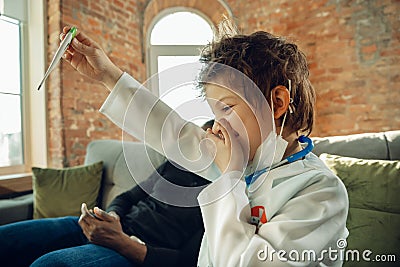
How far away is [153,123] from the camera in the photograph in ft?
2.57

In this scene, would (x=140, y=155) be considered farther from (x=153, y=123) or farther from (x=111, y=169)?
(x=111, y=169)

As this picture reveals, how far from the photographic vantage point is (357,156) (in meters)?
1.38

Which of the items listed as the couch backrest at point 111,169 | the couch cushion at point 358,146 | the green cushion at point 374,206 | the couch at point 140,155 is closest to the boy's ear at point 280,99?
the couch at point 140,155

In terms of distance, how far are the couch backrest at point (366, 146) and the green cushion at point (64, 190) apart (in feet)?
4.12

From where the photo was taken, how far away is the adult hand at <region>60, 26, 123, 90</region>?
756mm

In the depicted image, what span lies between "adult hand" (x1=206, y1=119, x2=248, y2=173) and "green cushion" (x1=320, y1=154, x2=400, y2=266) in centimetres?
76

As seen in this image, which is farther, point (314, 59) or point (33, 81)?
point (314, 59)

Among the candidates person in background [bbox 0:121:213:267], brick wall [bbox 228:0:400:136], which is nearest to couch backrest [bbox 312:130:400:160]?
person in background [bbox 0:121:213:267]

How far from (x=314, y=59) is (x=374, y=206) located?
2.17 metres

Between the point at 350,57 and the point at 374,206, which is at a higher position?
the point at 350,57

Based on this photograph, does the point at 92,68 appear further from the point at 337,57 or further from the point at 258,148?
the point at 337,57

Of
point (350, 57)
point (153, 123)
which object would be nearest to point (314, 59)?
point (350, 57)

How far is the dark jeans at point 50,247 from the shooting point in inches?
35.0

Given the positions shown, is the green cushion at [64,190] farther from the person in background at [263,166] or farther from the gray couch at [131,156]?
the person in background at [263,166]
